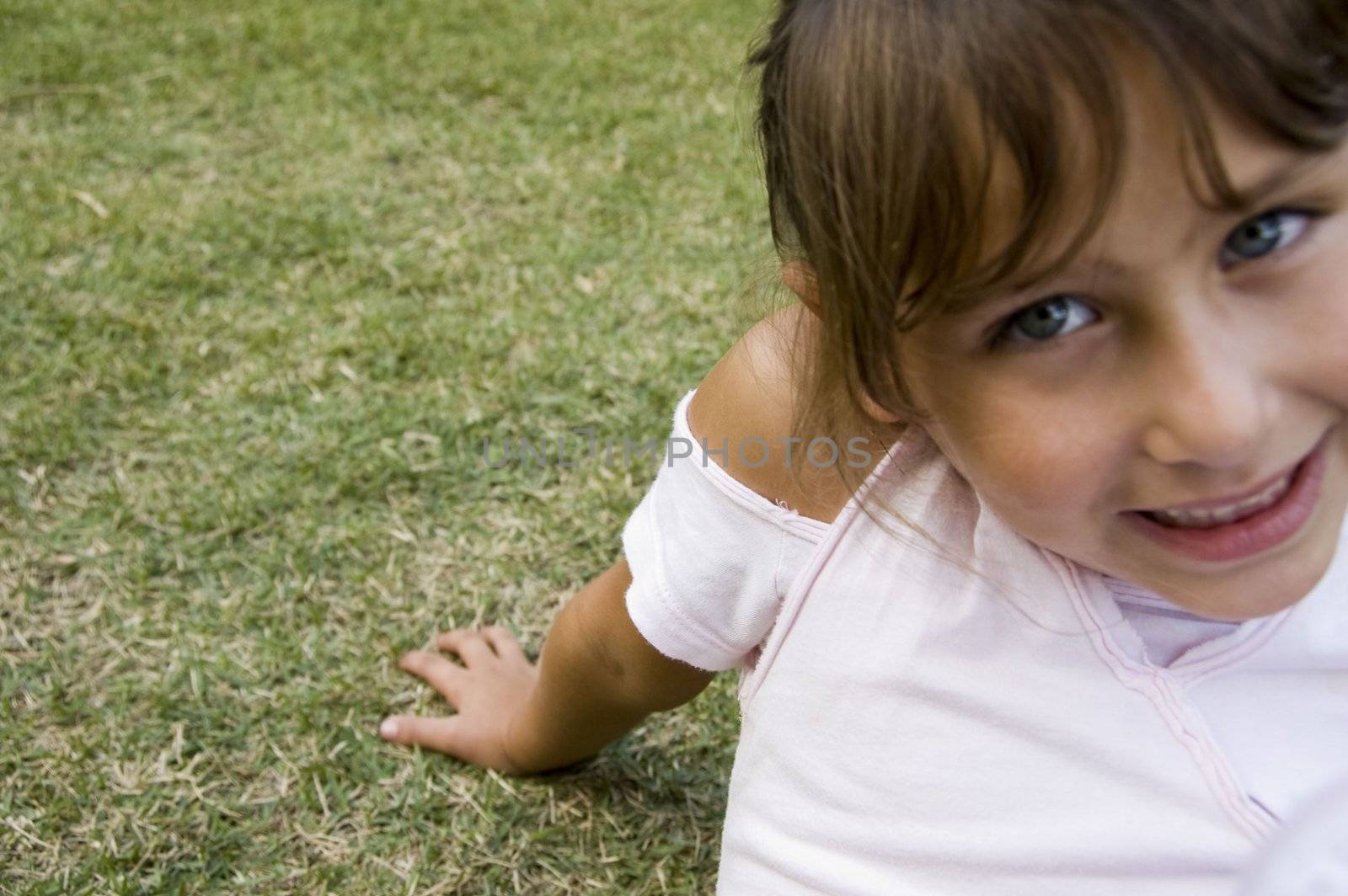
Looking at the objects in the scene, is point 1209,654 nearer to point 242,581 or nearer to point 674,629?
point 674,629

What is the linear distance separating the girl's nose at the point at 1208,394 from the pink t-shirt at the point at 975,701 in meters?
0.23

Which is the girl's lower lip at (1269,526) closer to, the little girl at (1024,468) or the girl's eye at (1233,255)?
the little girl at (1024,468)

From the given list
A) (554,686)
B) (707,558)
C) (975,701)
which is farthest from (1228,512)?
(554,686)

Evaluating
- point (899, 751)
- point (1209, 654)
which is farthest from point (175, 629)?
point (1209, 654)

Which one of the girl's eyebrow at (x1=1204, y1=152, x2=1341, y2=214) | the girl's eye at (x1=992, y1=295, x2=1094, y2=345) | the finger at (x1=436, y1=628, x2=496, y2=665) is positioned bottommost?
the finger at (x1=436, y1=628, x2=496, y2=665)

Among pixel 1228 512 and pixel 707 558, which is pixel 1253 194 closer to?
pixel 1228 512

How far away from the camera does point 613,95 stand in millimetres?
2648

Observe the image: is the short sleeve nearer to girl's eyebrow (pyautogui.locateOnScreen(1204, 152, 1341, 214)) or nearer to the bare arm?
the bare arm

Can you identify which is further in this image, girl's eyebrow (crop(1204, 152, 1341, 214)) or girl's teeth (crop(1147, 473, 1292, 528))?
girl's teeth (crop(1147, 473, 1292, 528))

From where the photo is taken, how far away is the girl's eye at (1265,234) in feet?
2.24

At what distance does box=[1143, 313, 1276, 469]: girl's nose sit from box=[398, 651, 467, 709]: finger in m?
0.97

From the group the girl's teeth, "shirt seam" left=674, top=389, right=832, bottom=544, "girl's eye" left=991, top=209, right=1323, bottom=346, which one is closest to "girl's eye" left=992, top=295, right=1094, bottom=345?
"girl's eye" left=991, top=209, right=1323, bottom=346

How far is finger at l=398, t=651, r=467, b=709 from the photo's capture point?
1463 mm

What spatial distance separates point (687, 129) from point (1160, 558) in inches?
73.7
